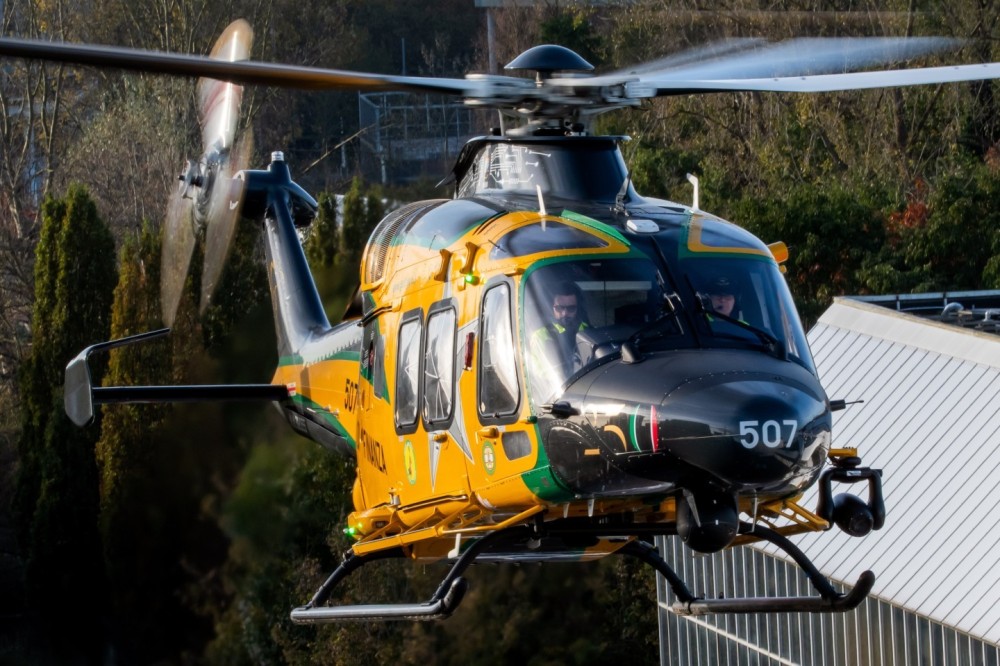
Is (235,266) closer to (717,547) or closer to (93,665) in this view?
(93,665)

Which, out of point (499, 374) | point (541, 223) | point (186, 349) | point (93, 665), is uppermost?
point (541, 223)

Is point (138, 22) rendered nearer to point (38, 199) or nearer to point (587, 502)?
point (38, 199)

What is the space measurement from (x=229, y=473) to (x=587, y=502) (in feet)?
51.6

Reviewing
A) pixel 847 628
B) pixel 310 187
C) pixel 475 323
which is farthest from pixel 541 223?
pixel 310 187

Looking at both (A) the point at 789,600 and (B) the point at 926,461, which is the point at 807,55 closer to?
(A) the point at 789,600

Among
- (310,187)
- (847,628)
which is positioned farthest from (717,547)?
(310,187)

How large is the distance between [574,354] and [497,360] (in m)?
0.55

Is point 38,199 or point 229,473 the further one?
point 38,199

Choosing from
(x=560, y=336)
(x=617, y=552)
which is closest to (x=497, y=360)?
(x=560, y=336)

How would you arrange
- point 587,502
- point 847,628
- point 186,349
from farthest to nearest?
point 186,349, point 847,628, point 587,502

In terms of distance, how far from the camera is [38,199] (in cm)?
3484

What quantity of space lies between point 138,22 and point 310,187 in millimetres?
4841

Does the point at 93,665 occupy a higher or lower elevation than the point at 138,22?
lower

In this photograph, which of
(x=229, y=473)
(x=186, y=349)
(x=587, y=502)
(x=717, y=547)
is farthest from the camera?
(x=186, y=349)
